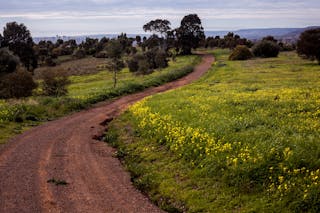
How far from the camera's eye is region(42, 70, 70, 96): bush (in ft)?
153

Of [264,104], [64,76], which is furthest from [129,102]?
[264,104]

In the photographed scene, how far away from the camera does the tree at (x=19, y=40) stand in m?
93.4

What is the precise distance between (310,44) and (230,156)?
5114cm

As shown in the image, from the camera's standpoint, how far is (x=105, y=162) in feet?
61.9

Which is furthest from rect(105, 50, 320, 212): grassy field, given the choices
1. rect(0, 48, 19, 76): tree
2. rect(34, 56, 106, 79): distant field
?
rect(0, 48, 19, 76): tree

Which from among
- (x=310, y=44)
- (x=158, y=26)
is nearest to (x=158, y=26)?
(x=158, y=26)

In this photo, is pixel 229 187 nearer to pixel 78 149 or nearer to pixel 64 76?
pixel 78 149

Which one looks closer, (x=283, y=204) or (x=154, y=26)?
(x=283, y=204)

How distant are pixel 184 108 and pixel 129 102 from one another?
43.7ft

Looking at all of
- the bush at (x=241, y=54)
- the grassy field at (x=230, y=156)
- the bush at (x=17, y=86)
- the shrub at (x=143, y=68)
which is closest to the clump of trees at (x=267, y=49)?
the bush at (x=241, y=54)

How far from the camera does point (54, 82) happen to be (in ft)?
153

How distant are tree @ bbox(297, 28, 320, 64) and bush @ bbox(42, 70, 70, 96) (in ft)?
121

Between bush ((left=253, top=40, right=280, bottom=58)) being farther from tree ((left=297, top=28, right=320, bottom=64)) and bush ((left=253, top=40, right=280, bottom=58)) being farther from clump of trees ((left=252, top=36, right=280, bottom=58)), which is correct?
tree ((left=297, top=28, right=320, bottom=64))

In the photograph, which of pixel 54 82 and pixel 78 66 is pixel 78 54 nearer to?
pixel 78 66
